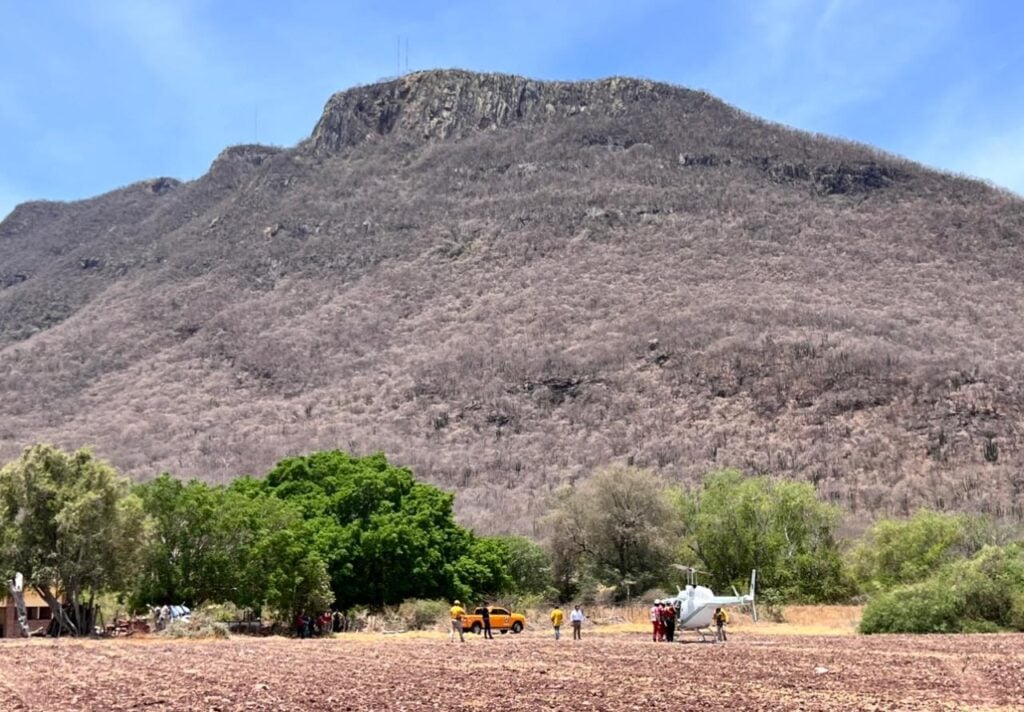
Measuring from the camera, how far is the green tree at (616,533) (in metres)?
53.9

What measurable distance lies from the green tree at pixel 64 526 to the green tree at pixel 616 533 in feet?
78.1

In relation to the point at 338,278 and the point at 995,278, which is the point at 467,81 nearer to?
the point at 338,278

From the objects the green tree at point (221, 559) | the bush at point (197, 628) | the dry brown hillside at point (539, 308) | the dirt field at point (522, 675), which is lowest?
the dirt field at point (522, 675)

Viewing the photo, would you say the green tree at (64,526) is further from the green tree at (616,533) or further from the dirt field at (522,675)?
the green tree at (616,533)

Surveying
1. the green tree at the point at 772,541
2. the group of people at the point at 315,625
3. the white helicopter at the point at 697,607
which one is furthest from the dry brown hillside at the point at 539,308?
the white helicopter at the point at 697,607

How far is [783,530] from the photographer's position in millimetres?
53500

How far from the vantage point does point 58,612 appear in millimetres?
36844

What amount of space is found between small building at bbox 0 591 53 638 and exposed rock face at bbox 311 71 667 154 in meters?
129

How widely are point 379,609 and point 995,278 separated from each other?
3720 inches

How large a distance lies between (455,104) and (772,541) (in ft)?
424

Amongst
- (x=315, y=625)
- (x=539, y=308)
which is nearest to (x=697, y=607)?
(x=315, y=625)

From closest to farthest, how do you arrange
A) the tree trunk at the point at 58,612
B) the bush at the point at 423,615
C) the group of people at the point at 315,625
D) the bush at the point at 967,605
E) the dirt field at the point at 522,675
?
the dirt field at the point at 522,675
the bush at the point at 967,605
the tree trunk at the point at 58,612
the group of people at the point at 315,625
the bush at the point at 423,615

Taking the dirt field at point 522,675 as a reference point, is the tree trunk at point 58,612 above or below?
above

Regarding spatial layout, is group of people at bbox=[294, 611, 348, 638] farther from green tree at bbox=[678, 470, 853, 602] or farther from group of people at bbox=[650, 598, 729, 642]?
green tree at bbox=[678, 470, 853, 602]
